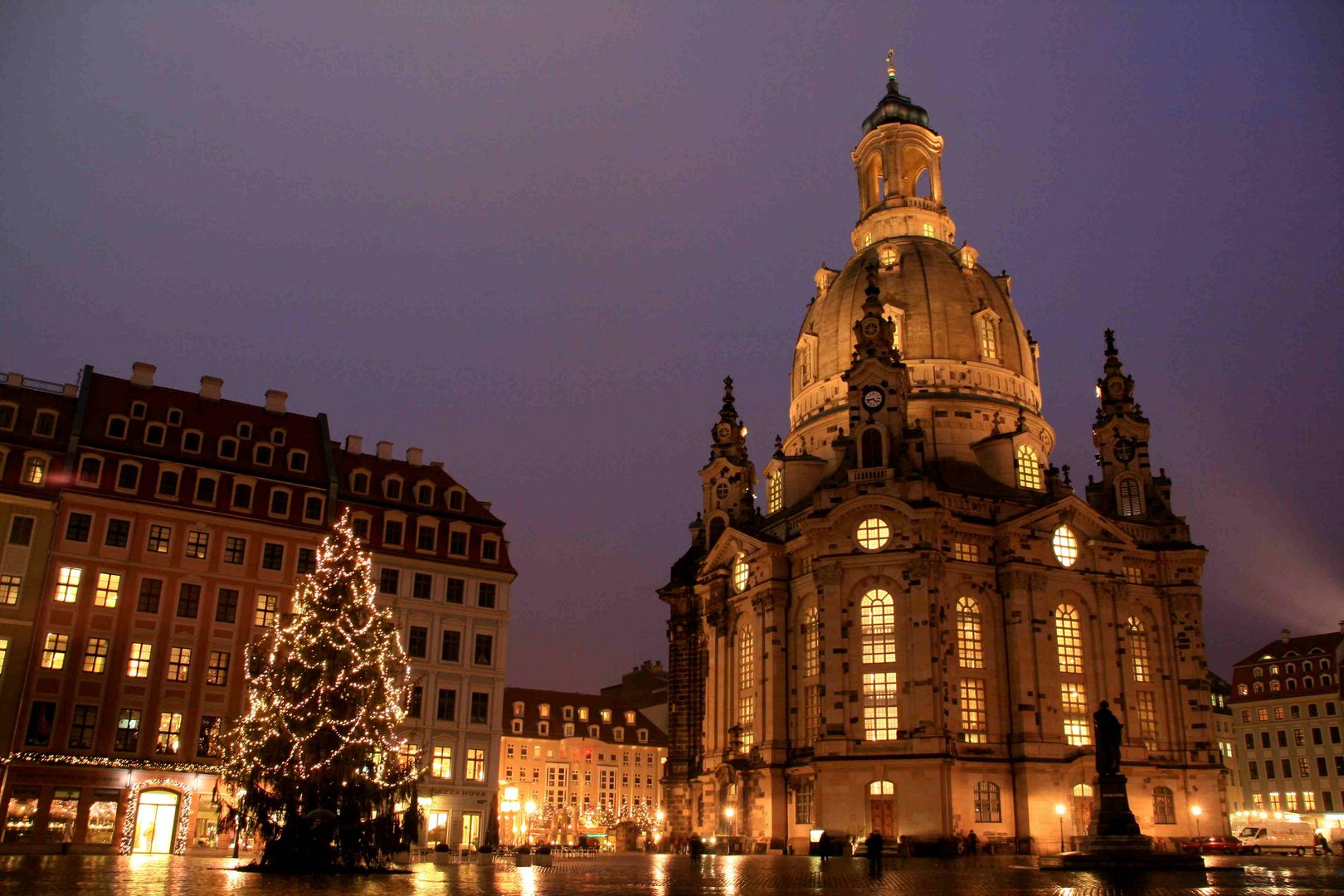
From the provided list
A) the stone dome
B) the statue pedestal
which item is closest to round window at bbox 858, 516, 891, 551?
the stone dome

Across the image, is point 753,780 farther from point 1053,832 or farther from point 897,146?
point 897,146

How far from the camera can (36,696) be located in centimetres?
5141

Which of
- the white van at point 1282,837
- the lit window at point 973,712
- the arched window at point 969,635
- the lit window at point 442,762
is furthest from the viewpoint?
the white van at point 1282,837

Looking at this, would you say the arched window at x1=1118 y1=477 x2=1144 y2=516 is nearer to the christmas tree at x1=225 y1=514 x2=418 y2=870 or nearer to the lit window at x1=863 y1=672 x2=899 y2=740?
the lit window at x1=863 y1=672 x2=899 y2=740

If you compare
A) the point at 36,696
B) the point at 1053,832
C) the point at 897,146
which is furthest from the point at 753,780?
the point at 897,146

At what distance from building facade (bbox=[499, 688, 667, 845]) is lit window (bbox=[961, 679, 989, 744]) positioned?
41.5 meters

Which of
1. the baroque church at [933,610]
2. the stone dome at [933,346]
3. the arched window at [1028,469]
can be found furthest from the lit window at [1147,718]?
the stone dome at [933,346]

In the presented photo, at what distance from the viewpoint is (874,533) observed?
6750 cm

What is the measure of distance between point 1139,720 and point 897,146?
4974cm

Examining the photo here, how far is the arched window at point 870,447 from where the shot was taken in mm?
69900

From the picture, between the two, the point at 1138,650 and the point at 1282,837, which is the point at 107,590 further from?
the point at 1282,837

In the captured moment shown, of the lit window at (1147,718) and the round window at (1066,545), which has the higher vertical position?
the round window at (1066,545)

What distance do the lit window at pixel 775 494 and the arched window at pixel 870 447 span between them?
11.2 meters

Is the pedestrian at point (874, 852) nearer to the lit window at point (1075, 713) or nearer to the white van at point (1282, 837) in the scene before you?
the lit window at point (1075, 713)
